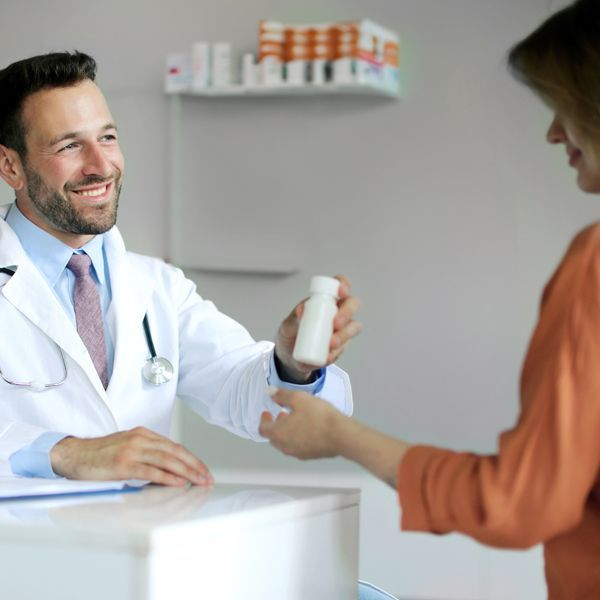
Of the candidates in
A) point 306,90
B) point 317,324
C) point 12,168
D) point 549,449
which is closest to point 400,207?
point 306,90

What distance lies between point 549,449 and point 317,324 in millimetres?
451

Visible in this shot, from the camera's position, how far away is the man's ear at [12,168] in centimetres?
221

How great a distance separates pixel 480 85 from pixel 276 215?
95cm

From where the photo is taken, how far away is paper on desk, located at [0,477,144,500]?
4.21ft

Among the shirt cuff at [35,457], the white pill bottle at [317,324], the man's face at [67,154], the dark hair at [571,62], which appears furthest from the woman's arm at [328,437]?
the man's face at [67,154]

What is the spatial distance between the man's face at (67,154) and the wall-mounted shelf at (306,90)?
190 cm

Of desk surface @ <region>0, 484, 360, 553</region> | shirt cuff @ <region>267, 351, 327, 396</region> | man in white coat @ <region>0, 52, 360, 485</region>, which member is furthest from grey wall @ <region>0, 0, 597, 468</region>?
desk surface @ <region>0, 484, 360, 553</region>

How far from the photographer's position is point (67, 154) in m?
2.17

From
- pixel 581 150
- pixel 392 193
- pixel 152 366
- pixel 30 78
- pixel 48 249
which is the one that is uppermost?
pixel 30 78

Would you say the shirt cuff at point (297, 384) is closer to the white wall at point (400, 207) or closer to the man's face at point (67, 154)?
the man's face at point (67, 154)

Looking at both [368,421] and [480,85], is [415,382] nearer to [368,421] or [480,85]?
[368,421]

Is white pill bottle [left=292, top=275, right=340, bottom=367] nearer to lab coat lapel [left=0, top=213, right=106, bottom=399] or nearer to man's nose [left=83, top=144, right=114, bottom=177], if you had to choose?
lab coat lapel [left=0, top=213, right=106, bottom=399]

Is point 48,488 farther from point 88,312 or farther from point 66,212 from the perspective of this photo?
point 66,212

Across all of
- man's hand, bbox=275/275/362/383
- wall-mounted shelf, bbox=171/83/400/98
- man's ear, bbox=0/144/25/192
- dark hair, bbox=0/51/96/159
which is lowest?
man's hand, bbox=275/275/362/383
